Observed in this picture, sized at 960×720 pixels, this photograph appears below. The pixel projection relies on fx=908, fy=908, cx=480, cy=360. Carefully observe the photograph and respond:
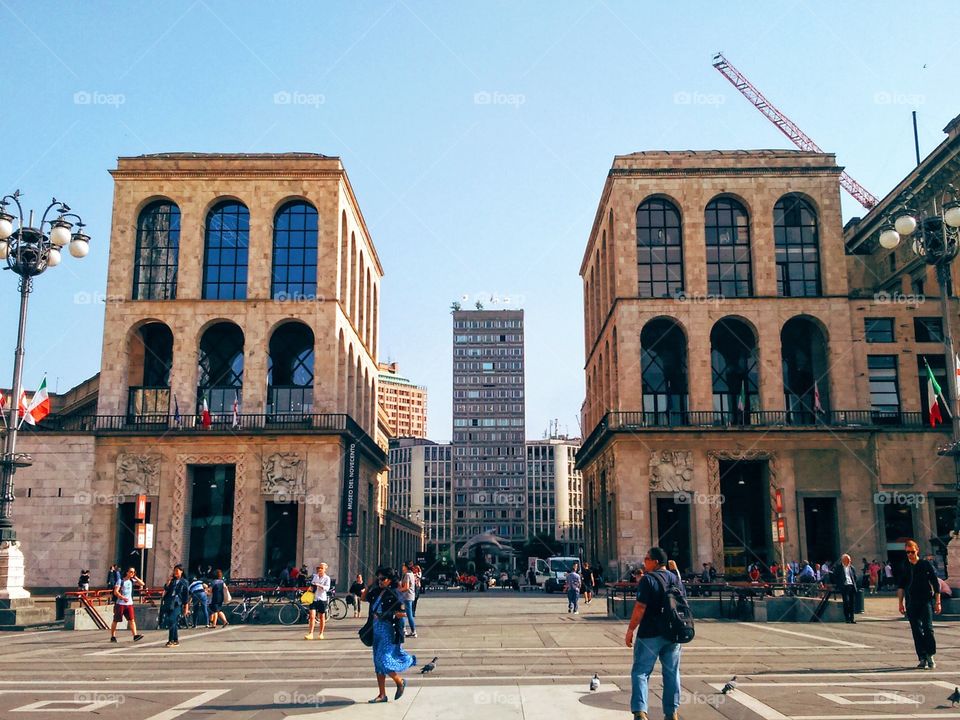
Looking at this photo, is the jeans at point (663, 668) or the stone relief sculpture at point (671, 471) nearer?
the jeans at point (663, 668)

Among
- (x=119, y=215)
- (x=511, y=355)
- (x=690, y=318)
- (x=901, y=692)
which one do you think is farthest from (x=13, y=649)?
(x=511, y=355)

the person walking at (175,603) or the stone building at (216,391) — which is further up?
the stone building at (216,391)

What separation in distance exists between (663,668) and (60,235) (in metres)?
21.3

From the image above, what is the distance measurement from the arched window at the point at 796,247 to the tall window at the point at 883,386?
191 inches

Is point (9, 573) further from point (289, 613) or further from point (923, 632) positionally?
point (923, 632)

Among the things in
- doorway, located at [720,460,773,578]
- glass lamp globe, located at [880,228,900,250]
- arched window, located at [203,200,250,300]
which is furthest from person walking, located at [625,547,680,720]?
arched window, located at [203,200,250,300]

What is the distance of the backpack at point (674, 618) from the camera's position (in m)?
9.43

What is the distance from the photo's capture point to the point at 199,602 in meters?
26.2

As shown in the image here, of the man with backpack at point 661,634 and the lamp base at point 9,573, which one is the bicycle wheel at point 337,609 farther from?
the man with backpack at point 661,634

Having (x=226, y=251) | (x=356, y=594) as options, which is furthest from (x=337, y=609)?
(x=226, y=251)

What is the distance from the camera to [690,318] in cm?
4816

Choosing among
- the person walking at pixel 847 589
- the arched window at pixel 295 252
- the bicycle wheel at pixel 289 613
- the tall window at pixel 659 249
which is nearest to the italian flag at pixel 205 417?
the arched window at pixel 295 252

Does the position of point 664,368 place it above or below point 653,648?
above

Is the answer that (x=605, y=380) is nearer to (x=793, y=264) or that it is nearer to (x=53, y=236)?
(x=793, y=264)
